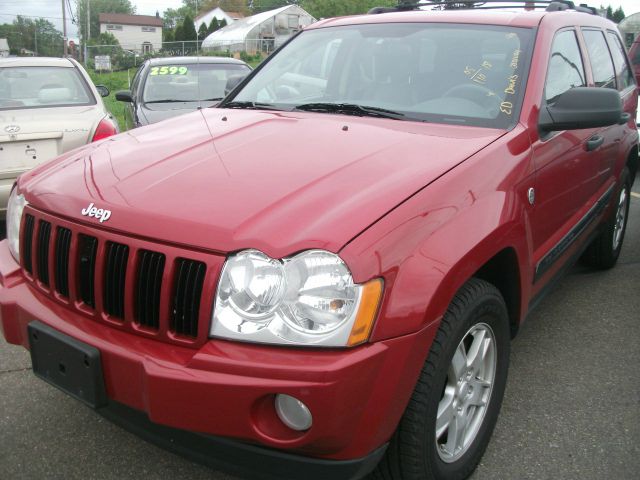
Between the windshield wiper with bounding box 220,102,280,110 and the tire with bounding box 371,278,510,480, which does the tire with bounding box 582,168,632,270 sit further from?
the windshield wiper with bounding box 220,102,280,110

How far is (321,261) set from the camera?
1.78m

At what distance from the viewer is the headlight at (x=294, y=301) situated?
1.74m

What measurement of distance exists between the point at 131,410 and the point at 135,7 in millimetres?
131151

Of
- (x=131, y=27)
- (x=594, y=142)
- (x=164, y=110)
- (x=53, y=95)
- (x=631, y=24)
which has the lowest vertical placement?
(x=164, y=110)

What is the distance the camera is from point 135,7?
12056 centimetres

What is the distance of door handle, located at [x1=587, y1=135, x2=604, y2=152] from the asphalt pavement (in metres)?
1.05

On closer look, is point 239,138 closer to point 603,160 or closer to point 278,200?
point 278,200

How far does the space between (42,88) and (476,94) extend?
4780mm

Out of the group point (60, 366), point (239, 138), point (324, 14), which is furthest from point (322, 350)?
point (324, 14)

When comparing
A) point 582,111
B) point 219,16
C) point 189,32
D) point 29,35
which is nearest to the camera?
point 582,111

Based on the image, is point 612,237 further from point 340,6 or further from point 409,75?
point 340,6

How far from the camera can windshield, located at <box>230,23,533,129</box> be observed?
2.80 meters

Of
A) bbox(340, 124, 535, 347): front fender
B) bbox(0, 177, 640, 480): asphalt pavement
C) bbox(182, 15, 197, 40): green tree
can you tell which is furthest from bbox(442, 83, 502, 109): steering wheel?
bbox(182, 15, 197, 40): green tree

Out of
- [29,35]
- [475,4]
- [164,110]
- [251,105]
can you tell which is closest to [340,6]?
[29,35]
